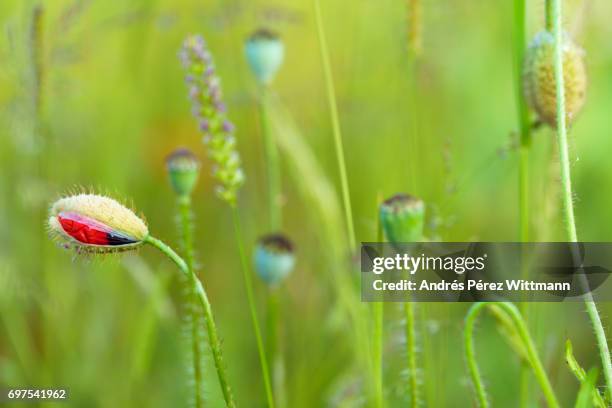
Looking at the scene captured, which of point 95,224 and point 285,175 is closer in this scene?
point 95,224

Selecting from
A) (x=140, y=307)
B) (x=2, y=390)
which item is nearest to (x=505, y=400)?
(x=140, y=307)

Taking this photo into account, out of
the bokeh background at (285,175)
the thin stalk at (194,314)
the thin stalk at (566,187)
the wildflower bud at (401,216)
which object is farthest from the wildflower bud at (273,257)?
the thin stalk at (566,187)

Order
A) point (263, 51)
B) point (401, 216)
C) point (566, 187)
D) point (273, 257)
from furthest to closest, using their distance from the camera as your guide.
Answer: point (263, 51) → point (273, 257) → point (401, 216) → point (566, 187)

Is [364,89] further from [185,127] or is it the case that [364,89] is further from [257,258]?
[257,258]

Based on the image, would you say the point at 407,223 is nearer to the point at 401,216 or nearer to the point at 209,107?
the point at 401,216

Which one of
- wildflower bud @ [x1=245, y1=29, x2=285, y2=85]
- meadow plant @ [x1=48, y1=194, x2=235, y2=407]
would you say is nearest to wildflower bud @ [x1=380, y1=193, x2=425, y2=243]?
meadow plant @ [x1=48, y1=194, x2=235, y2=407]

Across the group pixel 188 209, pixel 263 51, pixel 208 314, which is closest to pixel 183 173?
pixel 188 209
